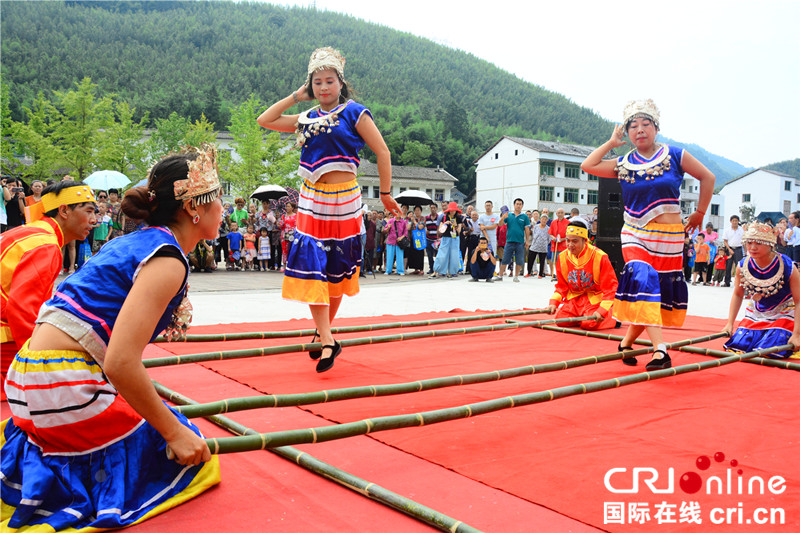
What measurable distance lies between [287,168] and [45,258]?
131 feet

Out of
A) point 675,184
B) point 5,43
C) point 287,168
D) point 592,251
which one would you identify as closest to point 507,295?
point 592,251

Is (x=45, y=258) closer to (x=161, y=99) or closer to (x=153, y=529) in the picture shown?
(x=153, y=529)

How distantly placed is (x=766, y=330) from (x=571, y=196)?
61174 millimetres

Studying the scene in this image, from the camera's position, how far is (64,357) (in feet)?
6.03

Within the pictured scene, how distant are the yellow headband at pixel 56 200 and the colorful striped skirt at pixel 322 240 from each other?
1.36 metres

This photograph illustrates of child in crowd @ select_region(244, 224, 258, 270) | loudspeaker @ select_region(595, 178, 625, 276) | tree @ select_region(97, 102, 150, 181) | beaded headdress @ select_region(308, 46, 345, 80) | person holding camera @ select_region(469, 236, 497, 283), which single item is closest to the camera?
beaded headdress @ select_region(308, 46, 345, 80)

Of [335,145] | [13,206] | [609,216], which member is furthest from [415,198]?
[335,145]

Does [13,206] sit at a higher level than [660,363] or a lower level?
higher

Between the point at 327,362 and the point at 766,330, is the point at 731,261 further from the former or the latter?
the point at 327,362

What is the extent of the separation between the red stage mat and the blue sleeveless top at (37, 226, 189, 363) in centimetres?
76

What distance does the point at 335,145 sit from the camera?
404cm

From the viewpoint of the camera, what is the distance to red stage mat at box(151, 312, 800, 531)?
80.0 inches

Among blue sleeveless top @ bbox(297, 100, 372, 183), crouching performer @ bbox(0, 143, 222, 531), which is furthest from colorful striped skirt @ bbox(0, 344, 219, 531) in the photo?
blue sleeveless top @ bbox(297, 100, 372, 183)

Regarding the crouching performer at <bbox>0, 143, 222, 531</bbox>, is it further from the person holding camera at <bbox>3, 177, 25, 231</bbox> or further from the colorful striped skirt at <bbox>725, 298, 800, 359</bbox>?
the person holding camera at <bbox>3, 177, 25, 231</bbox>
